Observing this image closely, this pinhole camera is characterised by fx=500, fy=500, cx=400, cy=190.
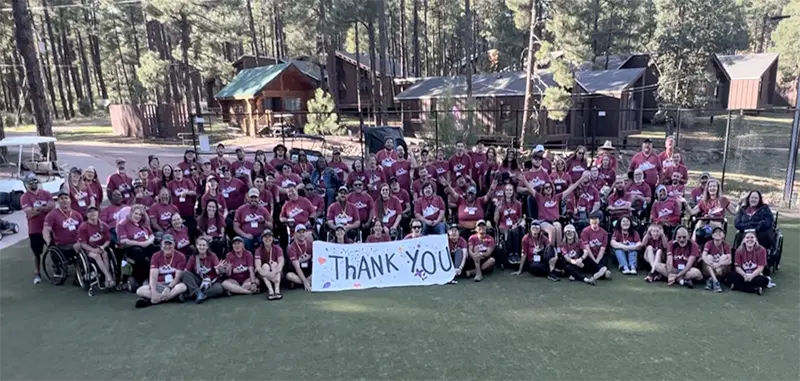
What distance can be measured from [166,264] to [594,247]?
570cm

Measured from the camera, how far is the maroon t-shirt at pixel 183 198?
7988mm

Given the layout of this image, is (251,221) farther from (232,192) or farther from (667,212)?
(667,212)

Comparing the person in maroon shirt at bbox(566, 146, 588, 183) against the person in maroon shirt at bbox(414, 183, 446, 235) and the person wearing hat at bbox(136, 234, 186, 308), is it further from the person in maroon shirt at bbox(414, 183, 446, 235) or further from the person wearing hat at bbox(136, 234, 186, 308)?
the person wearing hat at bbox(136, 234, 186, 308)

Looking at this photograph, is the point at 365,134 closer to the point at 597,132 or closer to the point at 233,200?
the point at 233,200

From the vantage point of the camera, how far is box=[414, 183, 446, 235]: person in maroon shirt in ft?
25.1

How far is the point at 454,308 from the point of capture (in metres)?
5.83

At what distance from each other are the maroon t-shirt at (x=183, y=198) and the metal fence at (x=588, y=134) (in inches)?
221

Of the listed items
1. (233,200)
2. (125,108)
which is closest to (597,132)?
(233,200)

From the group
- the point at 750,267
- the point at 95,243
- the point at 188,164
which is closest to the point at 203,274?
the point at 95,243

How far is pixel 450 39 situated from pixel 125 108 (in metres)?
29.5

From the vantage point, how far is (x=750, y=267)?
20.3ft

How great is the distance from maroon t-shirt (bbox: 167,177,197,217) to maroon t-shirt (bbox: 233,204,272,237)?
1247mm

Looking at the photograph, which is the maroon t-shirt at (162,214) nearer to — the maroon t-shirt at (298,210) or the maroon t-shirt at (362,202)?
the maroon t-shirt at (298,210)

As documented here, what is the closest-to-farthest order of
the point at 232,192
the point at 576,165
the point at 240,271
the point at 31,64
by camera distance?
the point at 240,271, the point at 232,192, the point at 576,165, the point at 31,64
